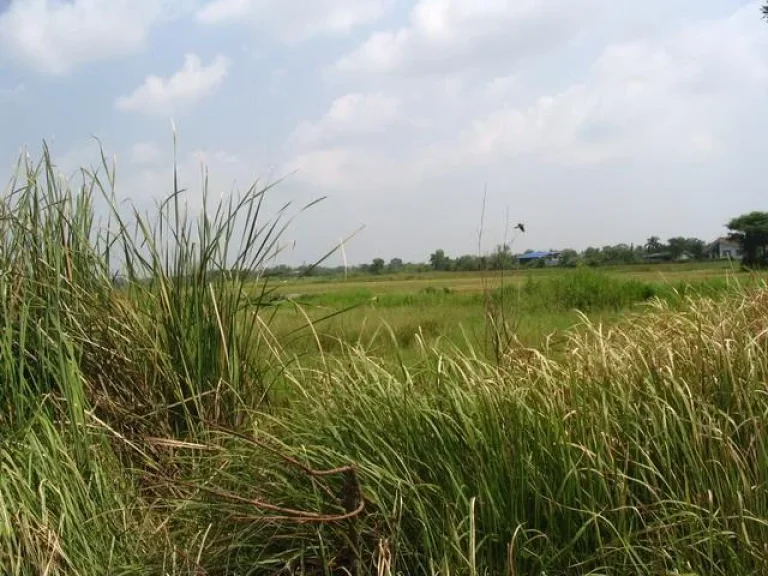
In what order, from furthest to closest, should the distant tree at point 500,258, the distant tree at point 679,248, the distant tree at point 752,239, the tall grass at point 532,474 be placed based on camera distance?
the distant tree at point 679,248 → the distant tree at point 752,239 → the distant tree at point 500,258 → the tall grass at point 532,474

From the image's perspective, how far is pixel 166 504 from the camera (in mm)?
2674

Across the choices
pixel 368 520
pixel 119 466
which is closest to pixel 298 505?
pixel 368 520

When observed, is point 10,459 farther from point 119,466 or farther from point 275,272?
point 275,272

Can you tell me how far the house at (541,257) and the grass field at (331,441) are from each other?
1.24ft

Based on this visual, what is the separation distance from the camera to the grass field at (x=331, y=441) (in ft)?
7.46

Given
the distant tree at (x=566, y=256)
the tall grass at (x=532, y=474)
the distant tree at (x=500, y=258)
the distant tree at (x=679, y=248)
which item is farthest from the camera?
the distant tree at (x=679, y=248)

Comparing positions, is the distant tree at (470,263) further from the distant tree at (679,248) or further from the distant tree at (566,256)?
the distant tree at (679,248)

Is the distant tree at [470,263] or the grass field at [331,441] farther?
the distant tree at [470,263]

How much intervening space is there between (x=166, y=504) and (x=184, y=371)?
701 mm

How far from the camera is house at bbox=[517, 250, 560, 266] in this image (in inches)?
147

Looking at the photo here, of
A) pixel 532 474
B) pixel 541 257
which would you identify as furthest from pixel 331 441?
pixel 541 257

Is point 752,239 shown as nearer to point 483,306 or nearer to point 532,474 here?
point 483,306

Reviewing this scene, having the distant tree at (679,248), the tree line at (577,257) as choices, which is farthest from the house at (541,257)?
the distant tree at (679,248)

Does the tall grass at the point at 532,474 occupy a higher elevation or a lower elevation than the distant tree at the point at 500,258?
lower
